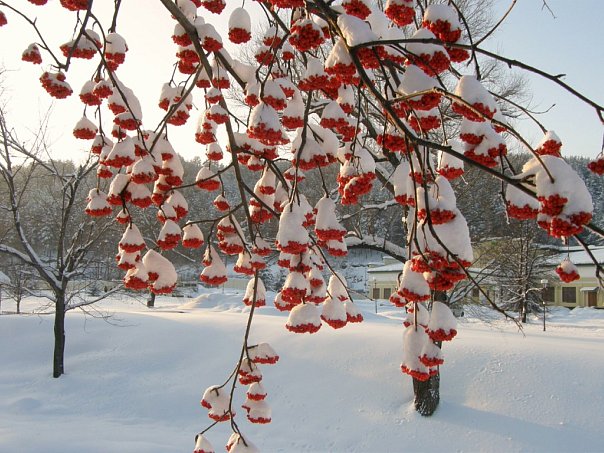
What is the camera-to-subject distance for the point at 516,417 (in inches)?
262

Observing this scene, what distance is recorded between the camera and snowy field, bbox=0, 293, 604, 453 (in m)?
6.31

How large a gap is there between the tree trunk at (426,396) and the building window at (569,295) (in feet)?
92.4

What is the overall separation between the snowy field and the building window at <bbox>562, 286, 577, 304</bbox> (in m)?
24.8

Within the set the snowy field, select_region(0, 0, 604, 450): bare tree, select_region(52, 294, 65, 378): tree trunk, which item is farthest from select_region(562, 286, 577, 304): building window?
select_region(0, 0, 604, 450): bare tree

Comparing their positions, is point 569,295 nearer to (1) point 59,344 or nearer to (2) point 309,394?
(2) point 309,394

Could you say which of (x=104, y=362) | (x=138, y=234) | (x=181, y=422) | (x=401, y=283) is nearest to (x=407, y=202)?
(x=401, y=283)

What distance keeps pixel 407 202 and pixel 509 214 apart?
27 centimetres

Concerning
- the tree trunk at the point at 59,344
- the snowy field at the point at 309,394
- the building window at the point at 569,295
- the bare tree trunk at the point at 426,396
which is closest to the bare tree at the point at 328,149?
the snowy field at the point at 309,394

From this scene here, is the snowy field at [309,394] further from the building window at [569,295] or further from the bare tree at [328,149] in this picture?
the building window at [569,295]

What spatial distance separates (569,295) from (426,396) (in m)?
28.8

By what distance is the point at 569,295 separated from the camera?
102 ft

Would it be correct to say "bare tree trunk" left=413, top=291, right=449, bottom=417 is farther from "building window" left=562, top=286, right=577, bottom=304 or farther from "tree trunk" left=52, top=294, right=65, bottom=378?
"building window" left=562, top=286, right=577, bottom=304

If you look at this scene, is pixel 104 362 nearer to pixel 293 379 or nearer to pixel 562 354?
pixel 293 379

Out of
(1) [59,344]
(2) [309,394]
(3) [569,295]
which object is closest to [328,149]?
(2) [309,394]
